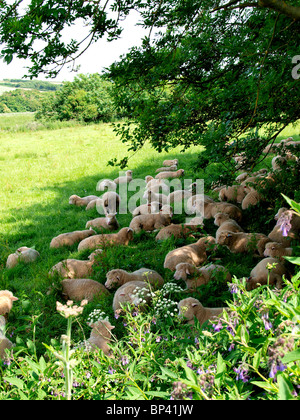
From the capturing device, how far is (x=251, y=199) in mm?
6914

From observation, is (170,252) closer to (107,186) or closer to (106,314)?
(106,314)

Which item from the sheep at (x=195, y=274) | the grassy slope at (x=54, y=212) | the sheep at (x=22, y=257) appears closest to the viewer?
the sheep at (x=195, y=274)

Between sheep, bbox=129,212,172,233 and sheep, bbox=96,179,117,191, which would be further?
sheep, bbox=96,179,117,191

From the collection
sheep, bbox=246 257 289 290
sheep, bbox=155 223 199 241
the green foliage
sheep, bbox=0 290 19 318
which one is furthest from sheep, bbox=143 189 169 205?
the green foliage

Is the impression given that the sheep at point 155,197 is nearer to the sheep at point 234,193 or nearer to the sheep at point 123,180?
the sheep at point 234,193

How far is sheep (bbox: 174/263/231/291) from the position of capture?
4.37 meters

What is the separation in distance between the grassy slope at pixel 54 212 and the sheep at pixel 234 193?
1.27 meters

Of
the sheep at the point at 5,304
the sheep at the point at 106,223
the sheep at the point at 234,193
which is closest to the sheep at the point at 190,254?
the sheep at the point at 106,223

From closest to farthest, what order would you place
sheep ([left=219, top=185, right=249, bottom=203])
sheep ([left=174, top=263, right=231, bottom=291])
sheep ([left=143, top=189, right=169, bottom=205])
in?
sheep ([left=174, top=263, right=231, bottom=291]), sheep ([left=219, top=185, right=249, bottom=203]), sheep ([left=143, top=189, right=169, bottom=205])

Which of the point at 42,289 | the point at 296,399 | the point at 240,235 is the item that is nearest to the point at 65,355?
the point at 296,399

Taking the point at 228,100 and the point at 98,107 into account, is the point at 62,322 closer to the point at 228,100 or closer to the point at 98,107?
the point at 228,100

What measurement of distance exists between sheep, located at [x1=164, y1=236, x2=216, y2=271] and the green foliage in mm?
37973

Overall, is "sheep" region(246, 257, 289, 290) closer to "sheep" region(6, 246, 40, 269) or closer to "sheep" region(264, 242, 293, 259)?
"sheep" region(264, 242, 293, 259)

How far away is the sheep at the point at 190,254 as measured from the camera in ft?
16.4
